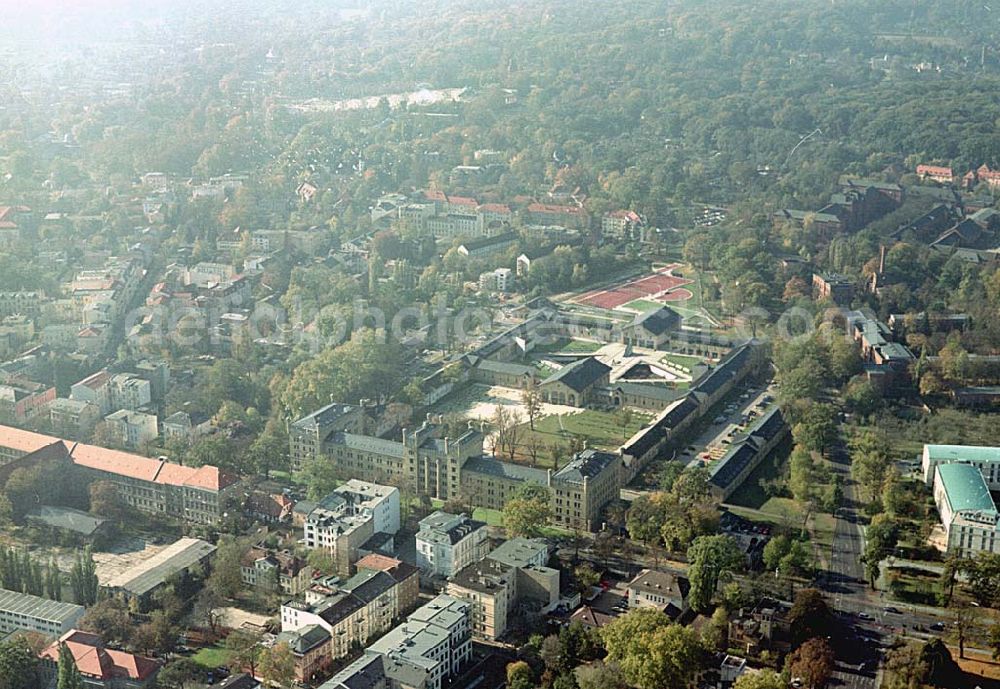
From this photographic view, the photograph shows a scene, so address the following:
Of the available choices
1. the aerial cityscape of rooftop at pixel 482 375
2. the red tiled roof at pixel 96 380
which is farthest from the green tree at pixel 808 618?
the red tiled roof at pixel 96 380

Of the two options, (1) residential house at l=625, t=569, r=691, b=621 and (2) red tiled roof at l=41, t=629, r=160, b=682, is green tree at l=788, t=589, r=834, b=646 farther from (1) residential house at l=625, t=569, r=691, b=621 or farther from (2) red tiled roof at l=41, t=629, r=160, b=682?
(2) red tiled roof at l=41, t=629, r=160, b=682

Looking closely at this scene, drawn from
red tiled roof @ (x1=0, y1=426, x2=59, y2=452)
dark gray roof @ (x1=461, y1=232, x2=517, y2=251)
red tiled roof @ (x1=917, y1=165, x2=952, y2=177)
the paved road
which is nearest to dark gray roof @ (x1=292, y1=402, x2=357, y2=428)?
red tiled roof @ (x1=0, y1=426, x2=59, y2=452)

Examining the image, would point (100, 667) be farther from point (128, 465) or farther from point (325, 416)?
point (325, 416)

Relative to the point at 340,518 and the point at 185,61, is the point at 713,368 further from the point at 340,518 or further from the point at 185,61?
the point at 185,61

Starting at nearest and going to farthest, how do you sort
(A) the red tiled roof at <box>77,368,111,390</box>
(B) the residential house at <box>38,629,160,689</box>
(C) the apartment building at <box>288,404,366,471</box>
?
(B) the residential house at <box>38,629,160,689</box>
(C) the apartment building at <box>288,404,366,471</box>
(A) the red tiled roof at <box>77,368,111,390</box>

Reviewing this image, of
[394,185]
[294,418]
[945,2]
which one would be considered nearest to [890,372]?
[294,418]
